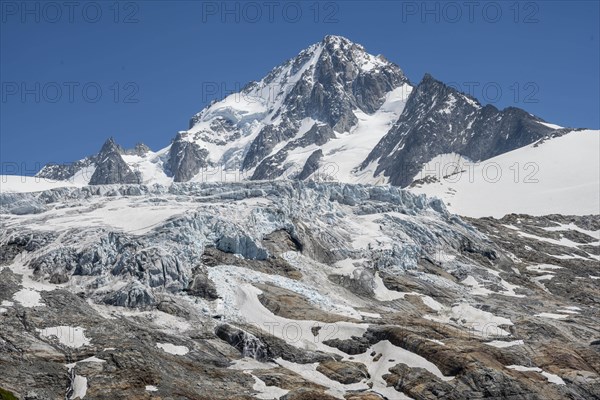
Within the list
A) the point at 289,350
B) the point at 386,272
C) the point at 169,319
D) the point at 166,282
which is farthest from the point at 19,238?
the point at 386,272

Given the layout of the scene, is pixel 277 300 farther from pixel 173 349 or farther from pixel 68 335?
pixel 68 335

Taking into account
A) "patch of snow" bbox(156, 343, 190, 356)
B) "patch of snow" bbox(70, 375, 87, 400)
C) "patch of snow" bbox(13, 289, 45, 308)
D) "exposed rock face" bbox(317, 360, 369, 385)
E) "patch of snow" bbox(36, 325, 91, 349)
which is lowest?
"exposed rock face" bbox(317, 360, 369, 385)

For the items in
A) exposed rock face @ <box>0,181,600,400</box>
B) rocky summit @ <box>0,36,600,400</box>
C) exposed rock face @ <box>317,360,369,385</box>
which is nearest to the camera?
rocky summit @ <box>0,36,600,400</box>

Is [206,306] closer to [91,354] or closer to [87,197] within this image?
[91,354]

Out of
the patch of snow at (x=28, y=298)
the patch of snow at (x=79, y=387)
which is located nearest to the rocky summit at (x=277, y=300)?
the patch of snow at (x=79, y=387)

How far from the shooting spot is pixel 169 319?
10362cm

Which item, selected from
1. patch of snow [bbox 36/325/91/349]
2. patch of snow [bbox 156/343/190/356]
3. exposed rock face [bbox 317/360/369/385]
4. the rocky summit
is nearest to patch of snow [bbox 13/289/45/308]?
the rocky summit

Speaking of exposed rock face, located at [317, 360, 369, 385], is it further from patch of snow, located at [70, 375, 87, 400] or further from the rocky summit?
patch of snow, located at [70, 375, 87, 400]

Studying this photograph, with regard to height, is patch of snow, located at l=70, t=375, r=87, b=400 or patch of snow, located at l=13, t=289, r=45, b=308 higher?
patch of snow, located at l=13, t=289, r=45, b=308

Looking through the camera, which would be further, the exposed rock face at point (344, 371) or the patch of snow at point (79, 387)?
the exposed rock face at point (344, 371)

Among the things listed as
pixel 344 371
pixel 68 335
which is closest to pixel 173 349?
pixel 68 335

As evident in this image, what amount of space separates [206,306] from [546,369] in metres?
45.4

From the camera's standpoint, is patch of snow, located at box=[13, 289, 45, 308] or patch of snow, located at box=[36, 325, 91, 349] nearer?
patch of snow, located at box=[36, 325, 91, 349]

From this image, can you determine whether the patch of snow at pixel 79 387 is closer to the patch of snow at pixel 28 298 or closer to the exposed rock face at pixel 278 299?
the exposed rock face at pixel 278 299
